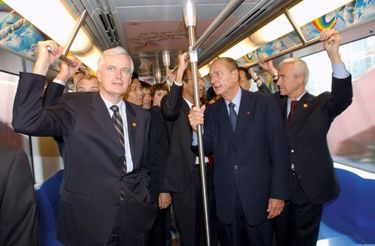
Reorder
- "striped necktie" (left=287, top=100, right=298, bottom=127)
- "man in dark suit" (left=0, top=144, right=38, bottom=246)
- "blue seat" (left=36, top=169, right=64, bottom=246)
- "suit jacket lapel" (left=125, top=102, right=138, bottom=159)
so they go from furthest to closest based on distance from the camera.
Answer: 1. "blue seat" (left=36, top=169, right=64, bottom=246)
2. "striped necktie" (left=287, top=100, right=298, bottom=127)
3. "suit jacket lapel" (left=125, top=102, right=138, bottom=159)
4. "man in dark suit" (left=0, top=144, right=38, bottom=246)

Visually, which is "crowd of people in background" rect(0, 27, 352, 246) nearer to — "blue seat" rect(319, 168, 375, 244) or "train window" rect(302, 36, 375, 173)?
"blue seat" rect(319, 168, 375, 244)

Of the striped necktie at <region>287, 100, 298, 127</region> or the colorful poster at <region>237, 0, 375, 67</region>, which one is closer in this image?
the striped necktie at <region>287, 100, 298, 127</region>

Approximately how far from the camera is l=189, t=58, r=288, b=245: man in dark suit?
2.25 m

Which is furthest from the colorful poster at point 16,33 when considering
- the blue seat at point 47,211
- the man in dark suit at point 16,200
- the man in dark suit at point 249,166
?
the man in dark suit at point 249,166

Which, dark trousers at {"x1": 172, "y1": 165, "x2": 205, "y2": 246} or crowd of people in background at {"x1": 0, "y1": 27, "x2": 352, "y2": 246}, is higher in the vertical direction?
crowd of people in background at {"x1": 0, "y1": 27, "x2": 352, "y2": 246}

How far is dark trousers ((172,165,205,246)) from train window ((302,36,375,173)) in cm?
192

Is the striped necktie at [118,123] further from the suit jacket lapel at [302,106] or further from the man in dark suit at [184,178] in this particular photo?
the suit jacket lapel at [302,106]

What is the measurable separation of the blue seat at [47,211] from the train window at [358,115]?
3271 mm

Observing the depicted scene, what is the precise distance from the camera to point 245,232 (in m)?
2.34

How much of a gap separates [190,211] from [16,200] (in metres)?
2.04

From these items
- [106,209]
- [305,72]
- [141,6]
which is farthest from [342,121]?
[106,209]

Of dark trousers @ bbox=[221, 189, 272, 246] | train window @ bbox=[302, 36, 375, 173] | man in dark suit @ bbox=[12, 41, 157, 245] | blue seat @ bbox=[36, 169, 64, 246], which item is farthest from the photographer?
train window @ bbox=[302, 36, 375, 173]

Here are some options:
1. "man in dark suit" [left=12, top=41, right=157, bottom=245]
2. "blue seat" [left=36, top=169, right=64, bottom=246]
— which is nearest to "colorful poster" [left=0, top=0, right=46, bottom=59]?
"man in dark suit" [left=12, top=41, right=157, bottom=245]

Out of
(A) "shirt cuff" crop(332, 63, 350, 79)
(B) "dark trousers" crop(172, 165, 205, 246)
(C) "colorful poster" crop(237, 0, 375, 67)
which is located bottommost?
(B) "dark trousers" crop(172, 165, 205, 246)
